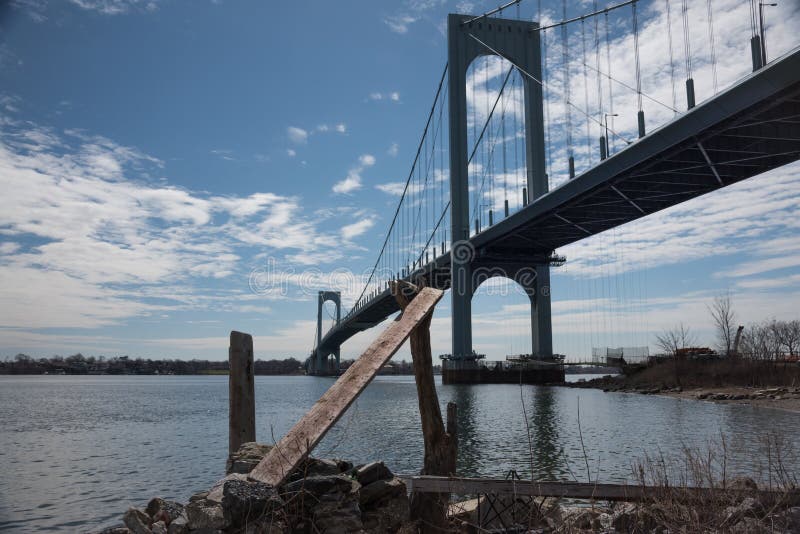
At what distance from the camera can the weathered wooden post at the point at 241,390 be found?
626 centimetres

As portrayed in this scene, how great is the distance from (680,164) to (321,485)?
92.4 feet

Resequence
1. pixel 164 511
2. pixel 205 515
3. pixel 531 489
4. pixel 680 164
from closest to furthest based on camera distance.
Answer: pixel 205 515 → pixel 531 489 → pixel 164 511 → pixel 680 164

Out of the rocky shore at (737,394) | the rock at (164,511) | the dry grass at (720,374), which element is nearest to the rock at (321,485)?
the rock at (164,511)

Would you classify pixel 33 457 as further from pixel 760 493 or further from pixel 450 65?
pixel 450 65

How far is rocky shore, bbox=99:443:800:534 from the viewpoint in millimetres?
3855

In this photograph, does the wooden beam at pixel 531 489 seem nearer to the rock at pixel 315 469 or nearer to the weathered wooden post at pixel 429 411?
the weathered wooden post at pixel 429 411

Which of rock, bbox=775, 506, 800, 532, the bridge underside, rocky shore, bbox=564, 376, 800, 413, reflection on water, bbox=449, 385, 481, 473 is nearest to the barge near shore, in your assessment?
the bridge underside

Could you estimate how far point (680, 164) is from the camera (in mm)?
28484

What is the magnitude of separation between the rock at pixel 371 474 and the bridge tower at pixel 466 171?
130ft

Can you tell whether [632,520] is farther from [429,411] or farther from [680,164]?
[680,164]

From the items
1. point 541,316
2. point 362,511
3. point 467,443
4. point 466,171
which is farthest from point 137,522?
point 541,316

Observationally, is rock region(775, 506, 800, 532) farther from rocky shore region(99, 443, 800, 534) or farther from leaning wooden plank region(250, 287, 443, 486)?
leaning wooden plank region(250, 287, 443, 486)

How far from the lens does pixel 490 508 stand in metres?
5.01

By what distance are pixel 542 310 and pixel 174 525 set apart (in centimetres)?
4824
